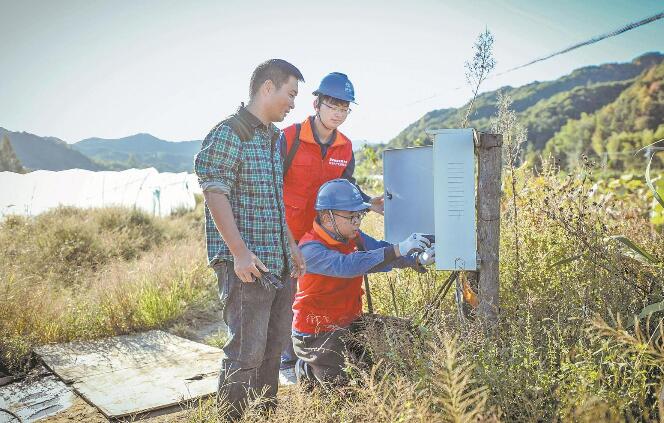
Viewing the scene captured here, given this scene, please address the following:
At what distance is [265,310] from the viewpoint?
7.98 feet

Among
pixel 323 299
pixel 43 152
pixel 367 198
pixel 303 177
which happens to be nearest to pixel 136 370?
pixel 323 299

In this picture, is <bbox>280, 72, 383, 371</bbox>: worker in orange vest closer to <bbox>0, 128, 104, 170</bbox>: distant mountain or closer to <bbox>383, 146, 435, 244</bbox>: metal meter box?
<bbox>383, 146, 435, 244</bbox>: metal meter box

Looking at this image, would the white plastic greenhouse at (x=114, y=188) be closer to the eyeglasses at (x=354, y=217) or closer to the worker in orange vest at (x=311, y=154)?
the worker in orange vest at (x=311, y=154)

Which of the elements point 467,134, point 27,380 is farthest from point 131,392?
point 467,134

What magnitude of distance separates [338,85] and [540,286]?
1889mm

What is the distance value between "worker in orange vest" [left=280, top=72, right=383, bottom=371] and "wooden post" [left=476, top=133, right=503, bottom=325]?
38.2 inches

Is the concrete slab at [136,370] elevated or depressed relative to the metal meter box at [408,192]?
depressed

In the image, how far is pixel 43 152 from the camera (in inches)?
1577

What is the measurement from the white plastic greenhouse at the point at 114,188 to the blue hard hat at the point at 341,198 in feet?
39.5

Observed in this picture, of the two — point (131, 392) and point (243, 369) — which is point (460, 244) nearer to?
point (243, 369)

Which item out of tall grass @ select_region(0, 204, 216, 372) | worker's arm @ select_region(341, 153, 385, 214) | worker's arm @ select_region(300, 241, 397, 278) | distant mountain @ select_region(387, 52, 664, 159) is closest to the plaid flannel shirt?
worker's arm @ select_region(300, 241, 397, 278)

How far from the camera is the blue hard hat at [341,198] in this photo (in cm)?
296

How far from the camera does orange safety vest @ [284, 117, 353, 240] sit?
352cm

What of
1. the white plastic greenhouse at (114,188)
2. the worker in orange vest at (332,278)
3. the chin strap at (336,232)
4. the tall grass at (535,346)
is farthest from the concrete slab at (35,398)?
the white plastic greenhouse at (114,188)
